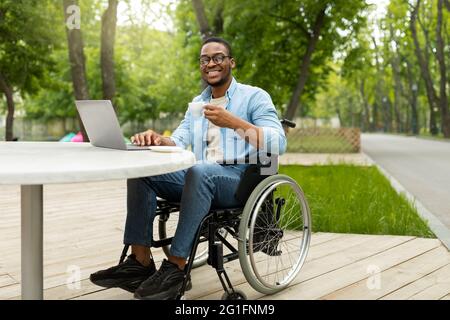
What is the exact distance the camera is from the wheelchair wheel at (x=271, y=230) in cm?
229

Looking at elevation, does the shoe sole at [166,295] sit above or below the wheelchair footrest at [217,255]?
below

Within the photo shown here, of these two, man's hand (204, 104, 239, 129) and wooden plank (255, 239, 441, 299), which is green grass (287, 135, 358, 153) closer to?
wooden plank (255, 239, 441, 299)

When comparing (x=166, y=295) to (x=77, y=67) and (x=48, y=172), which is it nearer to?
(x=48, y=172)

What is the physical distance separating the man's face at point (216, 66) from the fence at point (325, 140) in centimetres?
1334

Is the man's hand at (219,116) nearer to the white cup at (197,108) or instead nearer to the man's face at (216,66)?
the white cup at (197,108)

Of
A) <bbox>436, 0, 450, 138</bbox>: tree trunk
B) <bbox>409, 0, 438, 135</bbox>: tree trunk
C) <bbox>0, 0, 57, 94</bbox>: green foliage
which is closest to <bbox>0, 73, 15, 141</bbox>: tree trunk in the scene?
<bbox>0, 0, 57, 94</bbox>: green foliage

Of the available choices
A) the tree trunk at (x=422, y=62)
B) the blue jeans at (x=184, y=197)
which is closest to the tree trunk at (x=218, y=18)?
the blue jeans at (x=184, y=197)

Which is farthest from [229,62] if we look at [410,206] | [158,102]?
[158,102]

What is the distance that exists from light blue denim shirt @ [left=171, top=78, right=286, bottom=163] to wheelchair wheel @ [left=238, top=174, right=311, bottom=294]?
183 mm

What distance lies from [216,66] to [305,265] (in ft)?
4.41

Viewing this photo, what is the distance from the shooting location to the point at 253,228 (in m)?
2.30

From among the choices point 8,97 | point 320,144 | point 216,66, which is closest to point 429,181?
point 216,66

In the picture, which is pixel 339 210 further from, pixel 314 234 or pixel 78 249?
pixel 78 249

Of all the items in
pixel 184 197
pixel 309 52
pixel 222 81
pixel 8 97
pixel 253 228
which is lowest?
pixel 253 228
